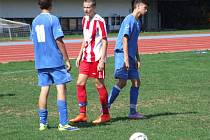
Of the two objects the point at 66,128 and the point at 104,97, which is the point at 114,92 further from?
the point at 66,128

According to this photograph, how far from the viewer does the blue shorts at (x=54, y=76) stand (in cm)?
734

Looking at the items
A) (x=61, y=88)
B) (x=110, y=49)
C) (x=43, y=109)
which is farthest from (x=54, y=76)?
(x=110, y=49)

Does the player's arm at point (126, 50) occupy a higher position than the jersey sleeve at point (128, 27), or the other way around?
the jersey sleeve at point (128, 27)

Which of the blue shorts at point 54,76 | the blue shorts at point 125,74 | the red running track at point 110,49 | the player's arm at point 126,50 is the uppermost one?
the player's arm at point 126,50

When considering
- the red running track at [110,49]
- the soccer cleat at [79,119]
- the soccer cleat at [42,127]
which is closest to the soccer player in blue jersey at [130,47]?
the soccer cleat at [79,119]

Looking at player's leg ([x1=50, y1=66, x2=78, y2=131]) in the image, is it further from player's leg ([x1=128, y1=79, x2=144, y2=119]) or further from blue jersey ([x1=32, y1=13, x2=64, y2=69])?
player's leg ([x1=128, y1=79, x2=144, y2=119])

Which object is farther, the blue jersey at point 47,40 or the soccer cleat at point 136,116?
the soccer cleat at point 136,116

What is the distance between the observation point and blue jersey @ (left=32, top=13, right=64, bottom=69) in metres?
7.21

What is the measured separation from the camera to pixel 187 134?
709cm

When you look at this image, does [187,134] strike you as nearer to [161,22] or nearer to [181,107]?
[181,107]

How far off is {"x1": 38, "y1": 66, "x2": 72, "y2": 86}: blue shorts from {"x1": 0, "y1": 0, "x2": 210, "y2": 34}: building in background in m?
38.3

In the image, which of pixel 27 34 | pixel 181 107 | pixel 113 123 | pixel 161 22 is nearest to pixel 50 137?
pixel 113 123

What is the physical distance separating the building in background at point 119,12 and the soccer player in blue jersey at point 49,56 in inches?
1507

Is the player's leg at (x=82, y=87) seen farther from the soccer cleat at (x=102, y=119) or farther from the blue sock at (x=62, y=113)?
the blue sock at (x=62, y=113)
